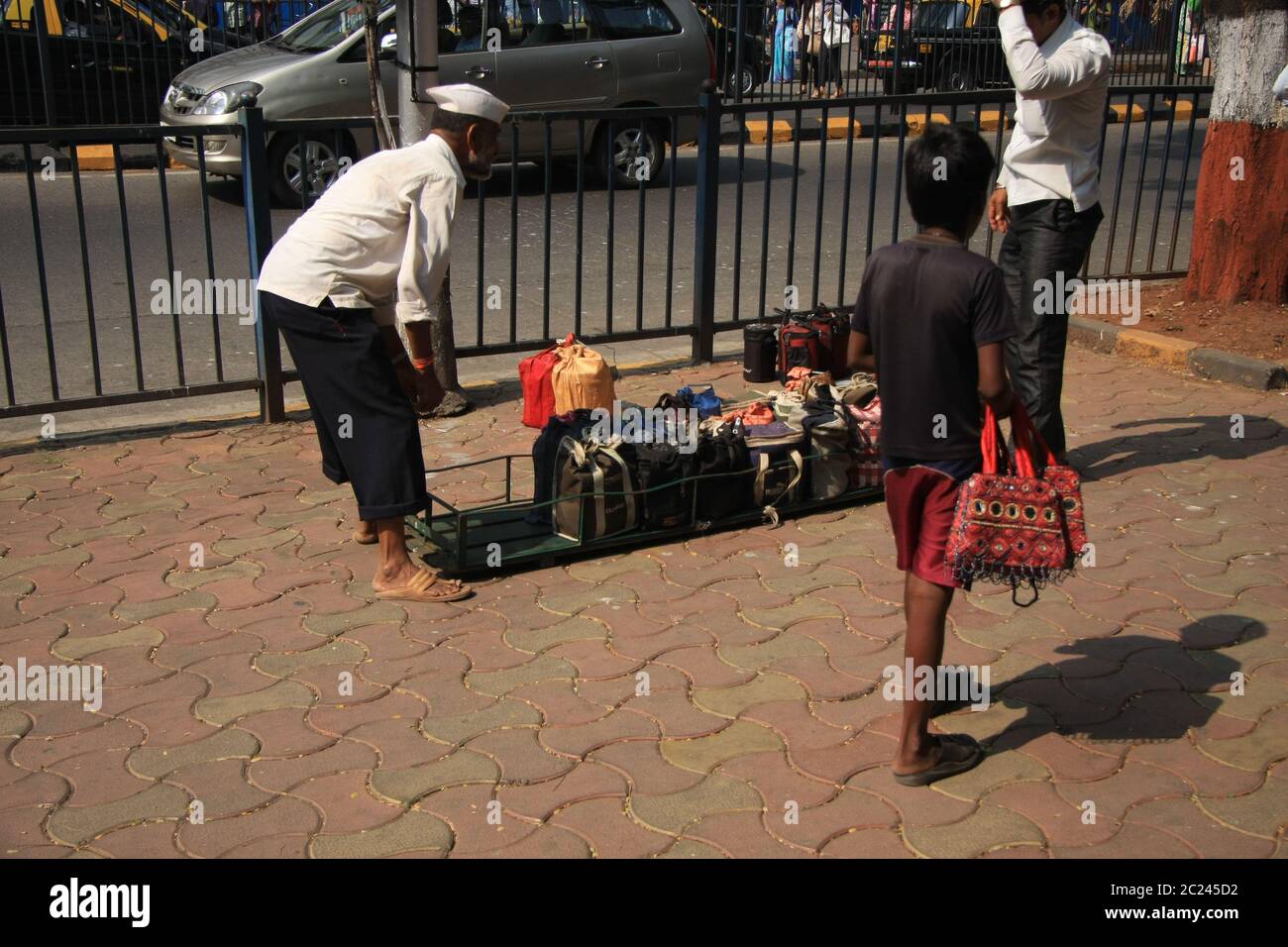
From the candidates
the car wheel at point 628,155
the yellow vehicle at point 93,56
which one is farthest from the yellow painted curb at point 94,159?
the car wheel at point 628,155

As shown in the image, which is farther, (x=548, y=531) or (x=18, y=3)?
(x=18, y=3)

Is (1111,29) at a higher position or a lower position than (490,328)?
higher

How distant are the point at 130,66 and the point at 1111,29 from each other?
439 inches

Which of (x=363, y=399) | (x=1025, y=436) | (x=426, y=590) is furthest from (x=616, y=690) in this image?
(x=1025, y=436)

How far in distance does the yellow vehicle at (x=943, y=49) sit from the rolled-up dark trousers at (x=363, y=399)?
478 inches

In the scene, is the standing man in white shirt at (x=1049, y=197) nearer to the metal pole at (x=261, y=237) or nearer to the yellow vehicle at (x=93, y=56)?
the metal pole at (x=261, y=237)

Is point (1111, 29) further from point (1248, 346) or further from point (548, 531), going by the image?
point (548, 531)

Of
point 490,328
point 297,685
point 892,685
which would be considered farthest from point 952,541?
point 490,328

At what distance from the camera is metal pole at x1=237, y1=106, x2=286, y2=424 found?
6.30 metres

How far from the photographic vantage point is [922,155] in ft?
11.0

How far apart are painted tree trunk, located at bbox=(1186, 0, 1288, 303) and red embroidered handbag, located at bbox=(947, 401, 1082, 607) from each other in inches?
221

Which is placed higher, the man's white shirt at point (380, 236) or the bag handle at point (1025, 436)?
the man's white shirt at point (380, 236)

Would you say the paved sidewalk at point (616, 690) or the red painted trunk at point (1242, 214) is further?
the red painted trunk at point (1242, 214)

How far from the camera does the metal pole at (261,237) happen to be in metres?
6.30
